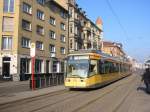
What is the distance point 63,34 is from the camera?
62625mm

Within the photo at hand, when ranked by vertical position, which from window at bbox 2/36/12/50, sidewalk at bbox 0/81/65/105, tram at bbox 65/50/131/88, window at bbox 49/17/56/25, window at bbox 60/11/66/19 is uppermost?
window at bbox 60/11/66/19

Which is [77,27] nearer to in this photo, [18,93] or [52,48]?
[52,48]

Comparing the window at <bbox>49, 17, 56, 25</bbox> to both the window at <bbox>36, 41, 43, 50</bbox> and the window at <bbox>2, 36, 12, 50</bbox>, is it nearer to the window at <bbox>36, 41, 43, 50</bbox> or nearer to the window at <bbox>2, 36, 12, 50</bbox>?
the window at <bbox>36, 41, 43, 50</bbox>

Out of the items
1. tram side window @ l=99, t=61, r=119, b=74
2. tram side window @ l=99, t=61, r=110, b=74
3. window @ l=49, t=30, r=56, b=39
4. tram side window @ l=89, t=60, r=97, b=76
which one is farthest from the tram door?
tram side window @ l=89, t=60, r=97, b=76

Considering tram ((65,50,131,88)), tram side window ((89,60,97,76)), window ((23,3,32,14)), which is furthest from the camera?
window ((23,3,32,14))

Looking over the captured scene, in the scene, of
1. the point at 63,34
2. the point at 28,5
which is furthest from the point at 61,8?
the point at 28,5

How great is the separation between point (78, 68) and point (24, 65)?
23.9 meters

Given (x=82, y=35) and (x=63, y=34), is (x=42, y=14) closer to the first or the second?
(x=63, y=34)

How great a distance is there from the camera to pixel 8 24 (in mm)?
45000

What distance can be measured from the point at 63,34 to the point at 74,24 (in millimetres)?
5099

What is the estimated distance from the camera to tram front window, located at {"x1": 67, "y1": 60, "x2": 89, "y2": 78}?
2333cm

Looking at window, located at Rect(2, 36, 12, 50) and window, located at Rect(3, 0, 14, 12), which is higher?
window, located at Rect(3, 0, 14, 12)

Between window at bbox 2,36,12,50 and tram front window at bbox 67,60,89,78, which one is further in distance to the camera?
window at bbox 2,36,12,50

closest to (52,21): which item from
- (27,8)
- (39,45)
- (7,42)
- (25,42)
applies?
(39,45)
